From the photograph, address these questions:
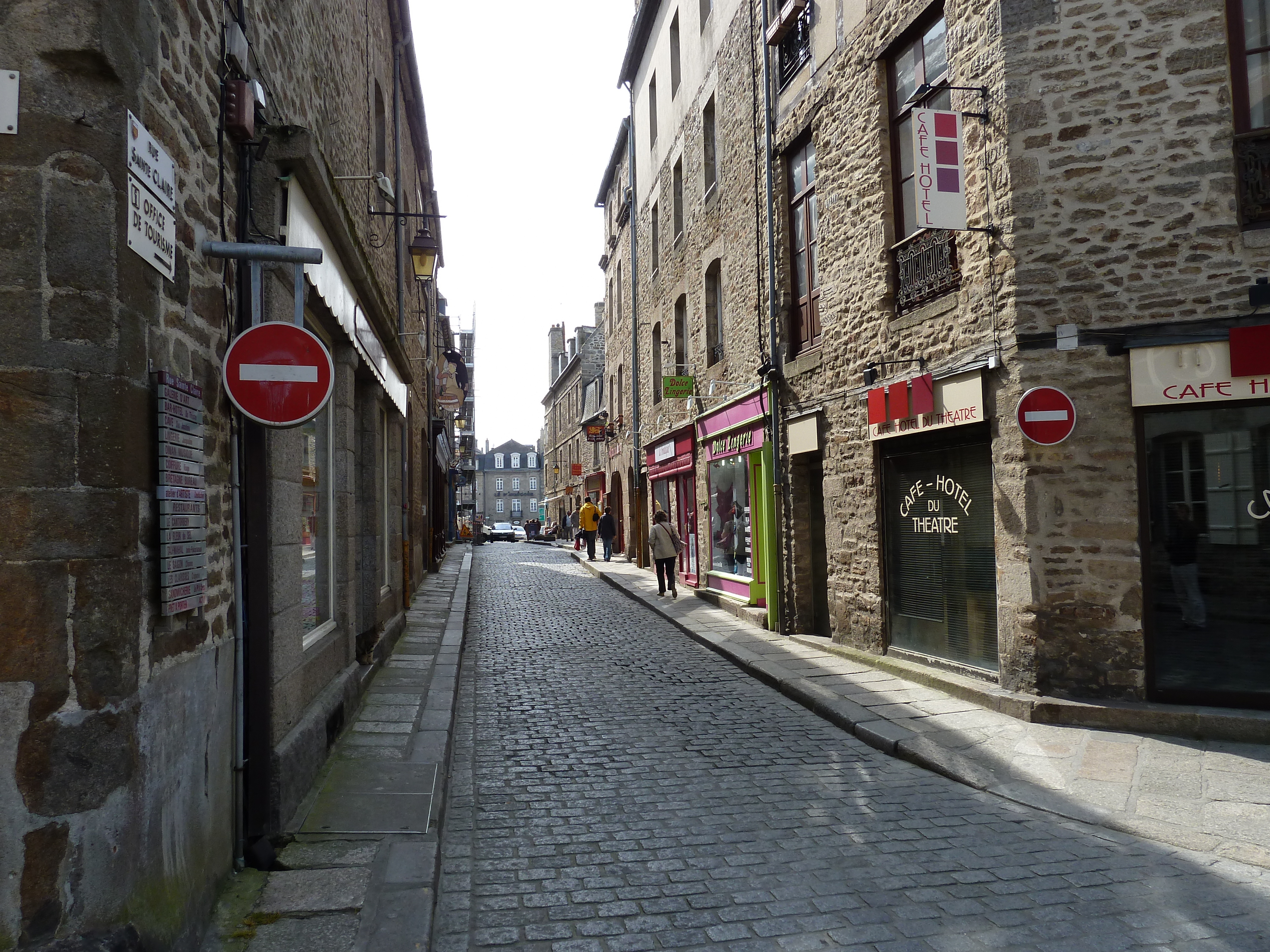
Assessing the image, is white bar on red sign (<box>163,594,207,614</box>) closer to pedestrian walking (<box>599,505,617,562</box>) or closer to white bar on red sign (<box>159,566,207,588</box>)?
white bar on red sign (<box>159,566,207,588</box>)

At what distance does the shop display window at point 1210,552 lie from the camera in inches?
255

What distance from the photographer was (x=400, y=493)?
40.7 ft

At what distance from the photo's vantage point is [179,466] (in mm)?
3246

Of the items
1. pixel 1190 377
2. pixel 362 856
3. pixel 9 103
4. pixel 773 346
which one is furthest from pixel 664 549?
pixel 9 103

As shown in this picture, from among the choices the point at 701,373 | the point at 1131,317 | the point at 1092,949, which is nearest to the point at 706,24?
the point at 701,373

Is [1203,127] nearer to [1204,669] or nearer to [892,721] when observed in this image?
[1204,669]

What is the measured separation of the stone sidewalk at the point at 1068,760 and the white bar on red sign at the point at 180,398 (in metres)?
4.87

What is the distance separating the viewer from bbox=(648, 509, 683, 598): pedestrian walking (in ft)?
49.1

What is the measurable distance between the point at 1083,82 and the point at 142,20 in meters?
6.67

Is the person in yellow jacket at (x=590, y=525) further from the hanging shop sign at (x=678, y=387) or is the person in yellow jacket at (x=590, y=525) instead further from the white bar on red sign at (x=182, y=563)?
the white bar on red sign at (x=182, y=563)

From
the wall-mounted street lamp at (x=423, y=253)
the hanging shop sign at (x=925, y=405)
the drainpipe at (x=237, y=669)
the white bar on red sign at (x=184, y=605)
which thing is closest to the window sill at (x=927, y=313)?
the hanging shop sign at (x=925, y=405)

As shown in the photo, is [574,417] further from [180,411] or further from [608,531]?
[180,411]

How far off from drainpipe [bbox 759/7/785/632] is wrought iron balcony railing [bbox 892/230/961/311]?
2.74 metres

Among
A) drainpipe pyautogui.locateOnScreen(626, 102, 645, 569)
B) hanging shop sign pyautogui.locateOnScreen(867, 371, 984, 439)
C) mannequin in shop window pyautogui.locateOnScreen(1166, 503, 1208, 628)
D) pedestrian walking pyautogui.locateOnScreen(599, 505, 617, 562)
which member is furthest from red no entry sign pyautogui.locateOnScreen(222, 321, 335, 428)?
pedestrian walking pyautogui.locateOnScreen(599, 505, 617, 562)
